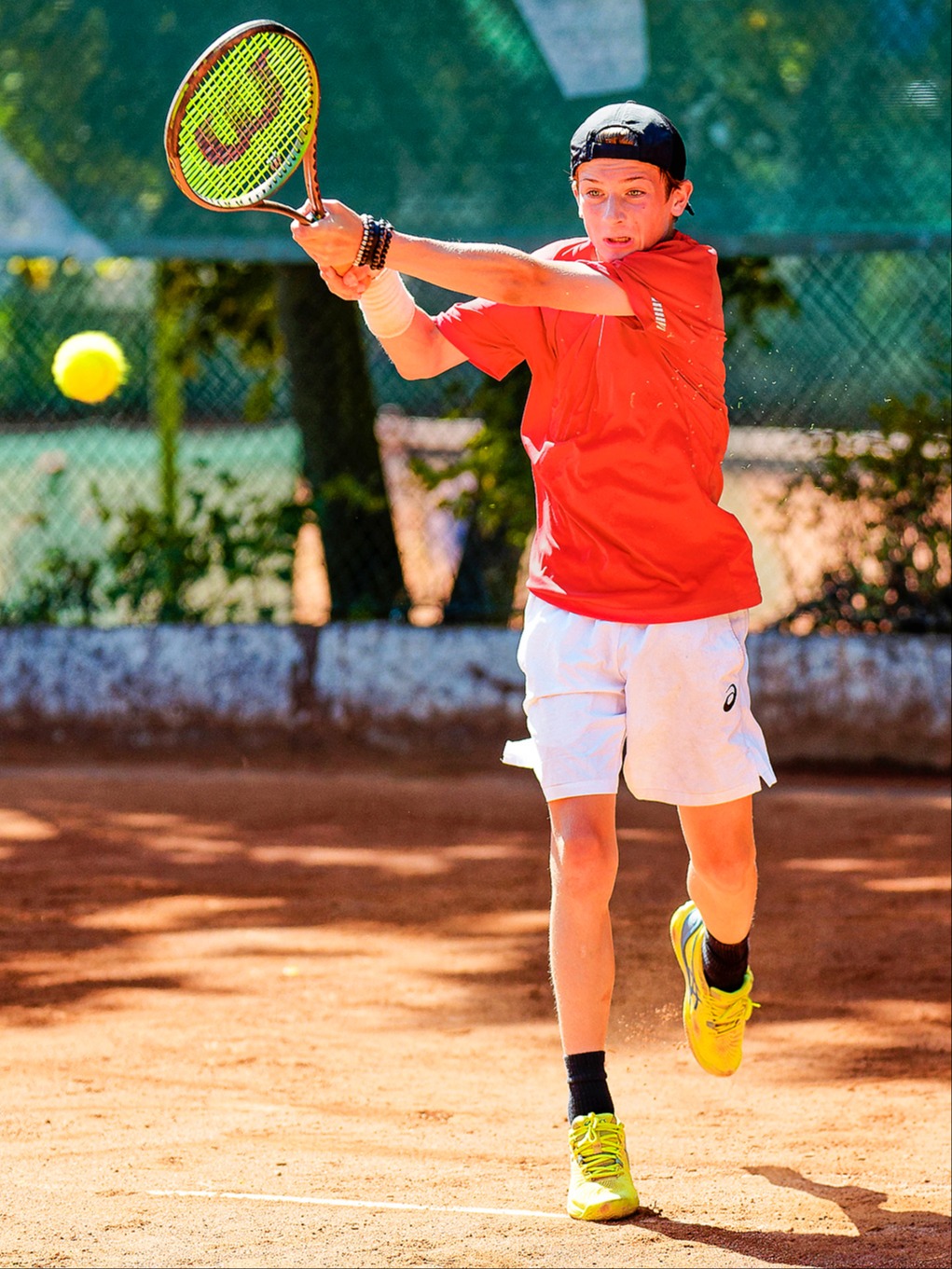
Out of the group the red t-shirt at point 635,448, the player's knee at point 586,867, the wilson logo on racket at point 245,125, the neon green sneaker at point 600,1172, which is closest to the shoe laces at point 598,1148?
the neon green sneaker at point 600,1172

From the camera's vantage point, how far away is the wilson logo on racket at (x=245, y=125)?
9.51ft

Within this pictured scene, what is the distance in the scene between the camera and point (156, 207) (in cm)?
658

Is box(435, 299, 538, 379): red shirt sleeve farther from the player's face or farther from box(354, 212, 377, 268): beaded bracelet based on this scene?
box(354, 212, 377, 268): beaded bracelet

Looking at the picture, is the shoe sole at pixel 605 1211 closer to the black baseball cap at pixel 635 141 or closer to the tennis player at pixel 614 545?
the tennis player at pixel 614 545

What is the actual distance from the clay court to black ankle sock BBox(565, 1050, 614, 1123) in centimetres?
16

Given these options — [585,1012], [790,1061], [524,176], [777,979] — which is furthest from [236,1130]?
[524,176]

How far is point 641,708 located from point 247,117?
120 cm

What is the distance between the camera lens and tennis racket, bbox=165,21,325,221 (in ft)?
9.30

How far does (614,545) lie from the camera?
3023mm

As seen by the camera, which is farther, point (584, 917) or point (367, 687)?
point (367, 687)

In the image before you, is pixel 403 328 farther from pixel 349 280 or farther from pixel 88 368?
pixel 88 368

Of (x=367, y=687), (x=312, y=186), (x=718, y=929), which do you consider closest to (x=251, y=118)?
(x=312, y=186)

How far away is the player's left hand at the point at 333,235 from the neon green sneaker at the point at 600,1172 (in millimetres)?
1456

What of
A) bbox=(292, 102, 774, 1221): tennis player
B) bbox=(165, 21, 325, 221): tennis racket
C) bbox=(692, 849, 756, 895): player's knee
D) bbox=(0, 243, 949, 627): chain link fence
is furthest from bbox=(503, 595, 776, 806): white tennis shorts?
bbox=(0, 243, 949, 627): chain link fence
